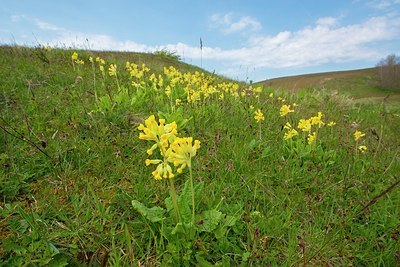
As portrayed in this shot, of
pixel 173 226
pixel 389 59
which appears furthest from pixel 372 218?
pixel 389 59

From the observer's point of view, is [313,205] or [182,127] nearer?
[313,205]

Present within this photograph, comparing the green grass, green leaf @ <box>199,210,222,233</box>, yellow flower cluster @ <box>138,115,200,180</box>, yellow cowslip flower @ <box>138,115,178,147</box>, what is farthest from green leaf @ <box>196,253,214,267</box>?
yellow cowslip flower @ <box>138,115,178,147</box>

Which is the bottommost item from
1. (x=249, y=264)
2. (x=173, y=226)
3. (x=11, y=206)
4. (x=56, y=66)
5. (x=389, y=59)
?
(x=249, y=264)

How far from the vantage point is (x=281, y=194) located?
2918 mm

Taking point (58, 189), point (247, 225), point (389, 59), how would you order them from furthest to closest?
point (389, 59) → point (58, 189) → point (247, 225)

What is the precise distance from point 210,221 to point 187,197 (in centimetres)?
29

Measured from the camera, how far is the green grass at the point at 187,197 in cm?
214

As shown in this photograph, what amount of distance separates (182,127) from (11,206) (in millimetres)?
2208

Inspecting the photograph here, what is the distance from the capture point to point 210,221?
2.27 m

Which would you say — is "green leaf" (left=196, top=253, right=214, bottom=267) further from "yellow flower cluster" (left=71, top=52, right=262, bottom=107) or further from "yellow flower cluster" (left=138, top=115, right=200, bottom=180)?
"yellow flower cluster" (left=71, top=52, right=262, bottom=107)

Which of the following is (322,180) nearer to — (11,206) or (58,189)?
(58,189)

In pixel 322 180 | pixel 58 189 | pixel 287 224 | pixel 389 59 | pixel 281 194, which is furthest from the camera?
pixel 389 59

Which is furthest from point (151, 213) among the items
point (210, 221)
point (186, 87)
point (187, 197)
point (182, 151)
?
point (186, 87)

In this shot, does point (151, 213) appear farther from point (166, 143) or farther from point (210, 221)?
point (166, 143)
